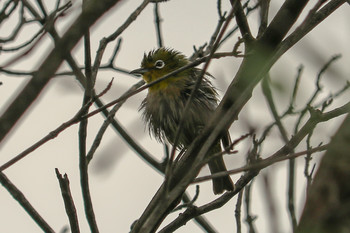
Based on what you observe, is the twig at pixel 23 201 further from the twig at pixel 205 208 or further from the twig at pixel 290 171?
the twig at pixel 290 171

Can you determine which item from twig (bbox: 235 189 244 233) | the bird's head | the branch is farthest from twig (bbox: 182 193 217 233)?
the branch

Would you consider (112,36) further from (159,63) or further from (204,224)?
(159,63)

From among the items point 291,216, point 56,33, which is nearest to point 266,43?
point 291,216

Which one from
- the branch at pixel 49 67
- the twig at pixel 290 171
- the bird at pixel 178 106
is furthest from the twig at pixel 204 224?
the branch at pixel 49 67

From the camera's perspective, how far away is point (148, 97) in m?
8.98

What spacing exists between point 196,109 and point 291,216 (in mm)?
3716

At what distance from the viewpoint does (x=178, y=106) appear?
863 centimetres

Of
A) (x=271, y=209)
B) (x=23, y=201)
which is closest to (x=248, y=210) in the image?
(x=23, y=201)

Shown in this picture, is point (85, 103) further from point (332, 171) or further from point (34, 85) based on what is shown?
point (332, 171)

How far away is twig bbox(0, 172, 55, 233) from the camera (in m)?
5.20

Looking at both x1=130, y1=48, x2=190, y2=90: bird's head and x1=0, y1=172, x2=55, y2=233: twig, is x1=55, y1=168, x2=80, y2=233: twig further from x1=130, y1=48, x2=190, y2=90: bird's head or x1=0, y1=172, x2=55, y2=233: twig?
x1=130, y1=48, x2=190, y2=90: bird's head

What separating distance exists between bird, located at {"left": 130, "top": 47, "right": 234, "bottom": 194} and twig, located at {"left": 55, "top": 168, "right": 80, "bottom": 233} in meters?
3.34

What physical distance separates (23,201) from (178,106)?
3.70 m

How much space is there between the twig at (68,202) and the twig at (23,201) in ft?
0.73
